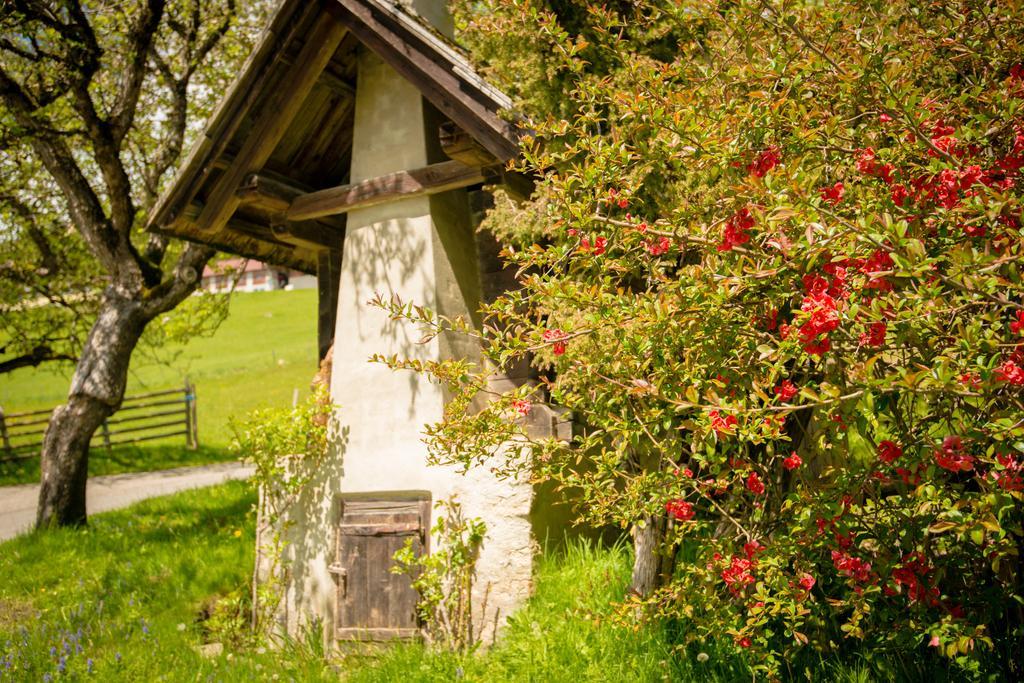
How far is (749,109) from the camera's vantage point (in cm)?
327

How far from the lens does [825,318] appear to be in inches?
93.7

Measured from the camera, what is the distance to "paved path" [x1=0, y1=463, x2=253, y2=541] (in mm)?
10836

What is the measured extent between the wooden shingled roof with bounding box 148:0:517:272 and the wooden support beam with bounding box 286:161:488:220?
0.01 m

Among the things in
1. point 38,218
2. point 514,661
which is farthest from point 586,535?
point 38,218

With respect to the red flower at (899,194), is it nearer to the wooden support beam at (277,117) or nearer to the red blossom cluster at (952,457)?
the red blossom cluster at (952,457)

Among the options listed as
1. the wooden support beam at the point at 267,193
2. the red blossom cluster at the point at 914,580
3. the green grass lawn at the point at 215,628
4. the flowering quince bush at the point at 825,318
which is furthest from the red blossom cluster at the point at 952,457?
the wooden support beam at the point at 267,193

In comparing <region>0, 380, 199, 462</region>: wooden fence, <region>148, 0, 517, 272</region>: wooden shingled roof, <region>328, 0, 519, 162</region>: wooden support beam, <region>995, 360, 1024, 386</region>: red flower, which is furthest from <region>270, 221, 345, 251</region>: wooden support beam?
<region>0, 380, 199, 462</region>: wooden fence

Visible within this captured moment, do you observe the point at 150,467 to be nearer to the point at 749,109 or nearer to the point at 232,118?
the point at 232,118

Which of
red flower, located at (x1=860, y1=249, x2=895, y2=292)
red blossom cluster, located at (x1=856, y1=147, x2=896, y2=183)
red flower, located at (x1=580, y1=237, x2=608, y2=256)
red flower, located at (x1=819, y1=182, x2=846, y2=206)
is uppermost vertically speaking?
red blossom cluster, located at (x1=856, y1=147, x2=896, y2=183)

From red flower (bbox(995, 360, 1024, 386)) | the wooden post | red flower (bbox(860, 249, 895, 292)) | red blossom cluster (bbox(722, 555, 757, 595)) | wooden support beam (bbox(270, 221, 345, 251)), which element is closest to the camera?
red flower (bbox(995, 360, 1024, 386))

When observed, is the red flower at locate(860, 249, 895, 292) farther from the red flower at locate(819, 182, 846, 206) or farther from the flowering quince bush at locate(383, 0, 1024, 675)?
the red flower at locate(819, 182, 846, 206)

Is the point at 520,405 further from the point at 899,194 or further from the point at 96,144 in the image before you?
the point at 96,144

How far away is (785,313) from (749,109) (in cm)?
105

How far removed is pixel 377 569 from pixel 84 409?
5500 millimetres
